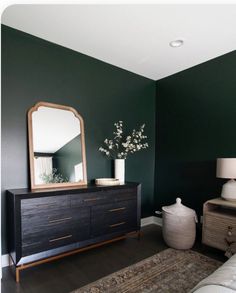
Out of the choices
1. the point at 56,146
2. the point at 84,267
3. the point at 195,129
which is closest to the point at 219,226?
the point at 195,129

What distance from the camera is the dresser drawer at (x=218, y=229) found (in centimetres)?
231

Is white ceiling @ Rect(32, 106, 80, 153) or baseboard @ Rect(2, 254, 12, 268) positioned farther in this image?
white ceiling @ Rect(32, 106, 80, 153)

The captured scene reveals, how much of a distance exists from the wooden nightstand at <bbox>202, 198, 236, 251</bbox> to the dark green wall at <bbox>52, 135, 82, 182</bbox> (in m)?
1.80

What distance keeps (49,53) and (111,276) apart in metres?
2.71

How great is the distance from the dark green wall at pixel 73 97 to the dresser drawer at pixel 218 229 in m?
1.26

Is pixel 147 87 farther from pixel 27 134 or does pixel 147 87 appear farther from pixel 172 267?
pixel 172 267

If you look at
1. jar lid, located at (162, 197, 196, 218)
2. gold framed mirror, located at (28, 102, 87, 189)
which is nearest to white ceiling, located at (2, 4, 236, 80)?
gold framed mirror, located at (28, 102, 87, 189)

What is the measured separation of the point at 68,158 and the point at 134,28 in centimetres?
179

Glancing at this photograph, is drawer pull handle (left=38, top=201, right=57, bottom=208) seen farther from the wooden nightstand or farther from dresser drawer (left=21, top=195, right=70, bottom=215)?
the wooden nightstand

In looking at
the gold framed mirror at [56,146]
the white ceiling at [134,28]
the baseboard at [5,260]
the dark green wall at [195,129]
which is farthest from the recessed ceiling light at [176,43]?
the baseboard at [5,260]

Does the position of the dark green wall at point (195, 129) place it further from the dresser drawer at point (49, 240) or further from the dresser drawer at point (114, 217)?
the dresser drawer at point (49, 240)

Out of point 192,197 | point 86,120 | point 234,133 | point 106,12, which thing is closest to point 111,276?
point 192,197

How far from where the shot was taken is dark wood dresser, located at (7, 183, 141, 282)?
197cm

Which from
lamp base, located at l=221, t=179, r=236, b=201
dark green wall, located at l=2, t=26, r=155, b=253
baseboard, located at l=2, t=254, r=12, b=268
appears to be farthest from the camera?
lamp base, located at l=221, t=179, r=236, b=201
